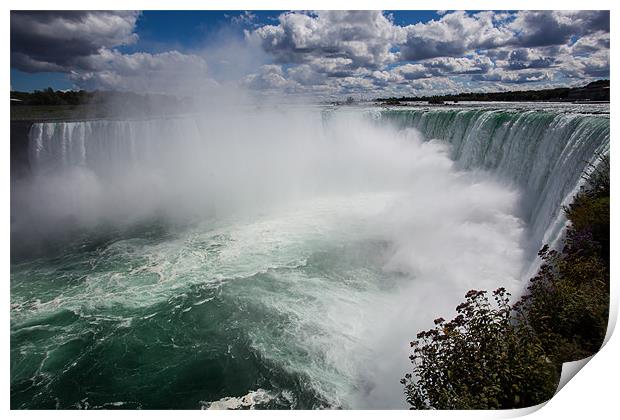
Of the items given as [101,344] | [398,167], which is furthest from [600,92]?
[398,167]

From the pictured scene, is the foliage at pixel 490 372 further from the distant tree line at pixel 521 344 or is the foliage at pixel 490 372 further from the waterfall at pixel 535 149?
the waterfall at pixel 535 149

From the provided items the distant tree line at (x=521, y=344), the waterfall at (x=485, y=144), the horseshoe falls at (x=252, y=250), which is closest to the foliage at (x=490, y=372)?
the distant tree line at (x=521, y=344)

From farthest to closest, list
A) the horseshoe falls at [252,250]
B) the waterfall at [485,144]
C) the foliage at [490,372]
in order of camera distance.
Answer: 1. the waterfall at [485,144]
2. the horseshoe falls at [252,250]
3. the foliage at [490,372]

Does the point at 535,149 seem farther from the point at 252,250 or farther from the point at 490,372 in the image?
the point at 490,372

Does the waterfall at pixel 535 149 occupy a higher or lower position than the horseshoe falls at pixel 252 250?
higher

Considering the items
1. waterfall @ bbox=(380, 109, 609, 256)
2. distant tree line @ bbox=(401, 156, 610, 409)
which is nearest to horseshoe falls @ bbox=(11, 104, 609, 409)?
waterfall @ bbox=(380, 109, 609, 256)
